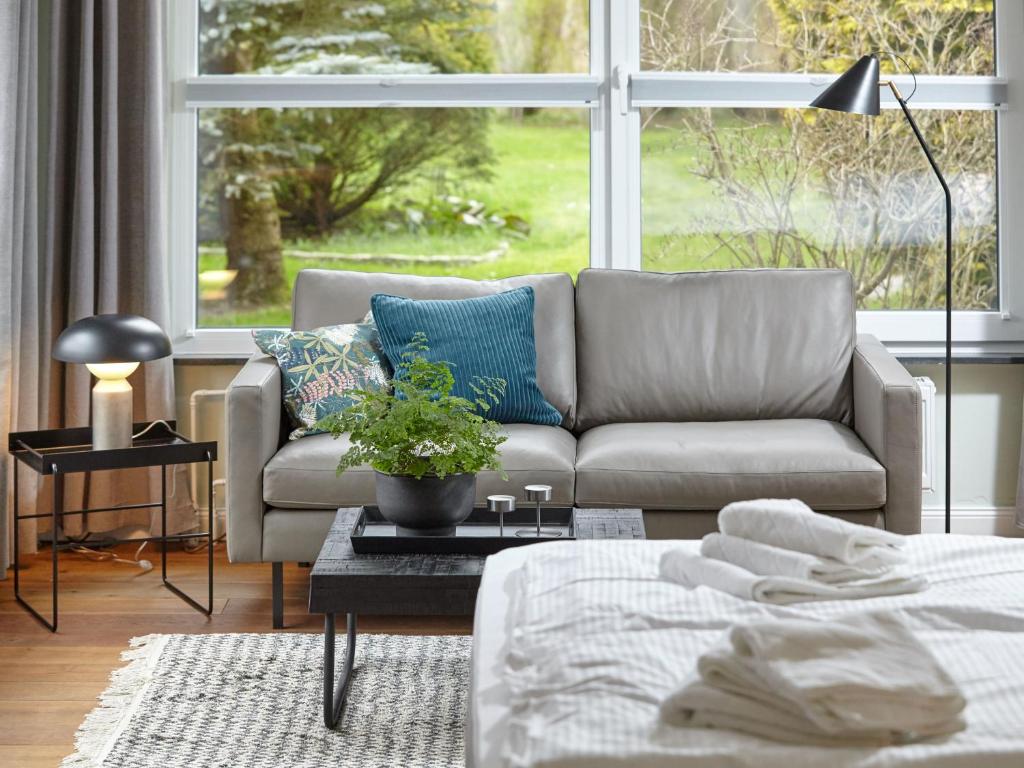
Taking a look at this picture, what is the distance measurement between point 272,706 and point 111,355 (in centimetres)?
108

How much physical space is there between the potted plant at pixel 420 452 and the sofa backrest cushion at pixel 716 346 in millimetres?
1234

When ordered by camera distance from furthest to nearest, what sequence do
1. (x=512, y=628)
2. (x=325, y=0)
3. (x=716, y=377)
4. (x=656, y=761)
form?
(x=325, y=0), (x=716, y=377), (x=512, y=628), (x=656, y=761)

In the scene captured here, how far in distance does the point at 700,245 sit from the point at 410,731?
7.67ft

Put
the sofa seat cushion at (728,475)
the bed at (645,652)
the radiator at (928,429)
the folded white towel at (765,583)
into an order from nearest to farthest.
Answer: the bed at (645,652), the folded white towel at (765,583), the sofa seat cushion at (728,475), the radiator at (928,429)

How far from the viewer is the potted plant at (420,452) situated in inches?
86.4

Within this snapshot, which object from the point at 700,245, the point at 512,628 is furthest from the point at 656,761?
the point at 700,245

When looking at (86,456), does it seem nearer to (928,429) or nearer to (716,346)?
(716,346)

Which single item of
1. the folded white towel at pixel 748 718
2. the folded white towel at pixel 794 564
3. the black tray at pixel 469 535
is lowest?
the black tray at pixel 469 535

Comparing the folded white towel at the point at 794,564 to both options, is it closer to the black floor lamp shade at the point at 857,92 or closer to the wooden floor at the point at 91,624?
the wooden floor at the point at 91,624

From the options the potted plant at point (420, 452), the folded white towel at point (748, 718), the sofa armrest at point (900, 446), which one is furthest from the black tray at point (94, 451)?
the folded white towel at point (748, 718)

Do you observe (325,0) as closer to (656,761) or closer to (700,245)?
(700,245)

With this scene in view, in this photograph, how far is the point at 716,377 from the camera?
135 inches

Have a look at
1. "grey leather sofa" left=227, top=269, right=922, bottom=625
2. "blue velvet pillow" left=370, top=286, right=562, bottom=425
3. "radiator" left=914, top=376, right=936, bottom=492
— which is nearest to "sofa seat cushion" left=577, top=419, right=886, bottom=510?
"grey leather sofa" left=227, top=269, right=922, bottom=625

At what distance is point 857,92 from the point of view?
3.17 meters
